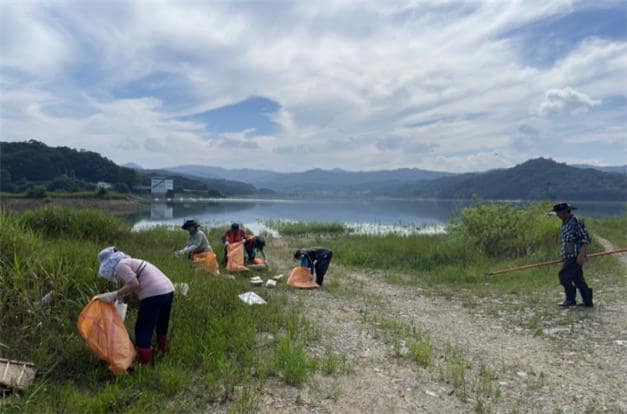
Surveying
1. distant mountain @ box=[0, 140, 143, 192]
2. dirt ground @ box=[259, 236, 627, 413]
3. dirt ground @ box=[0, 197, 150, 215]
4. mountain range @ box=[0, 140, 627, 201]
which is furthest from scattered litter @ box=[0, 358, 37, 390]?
distant mountain @ box=[0, 140, 143, 192]

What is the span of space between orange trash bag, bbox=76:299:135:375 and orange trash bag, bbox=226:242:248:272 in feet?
20.5

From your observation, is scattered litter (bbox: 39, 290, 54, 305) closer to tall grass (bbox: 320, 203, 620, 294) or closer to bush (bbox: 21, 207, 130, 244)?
bush (bbox: 21, 207, 130, 244)

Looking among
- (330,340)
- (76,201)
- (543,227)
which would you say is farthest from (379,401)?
(76,201)

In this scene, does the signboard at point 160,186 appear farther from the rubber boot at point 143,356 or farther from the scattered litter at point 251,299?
the rubber boot at point 143,356

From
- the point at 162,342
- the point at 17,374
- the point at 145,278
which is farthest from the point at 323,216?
the point at 17,374

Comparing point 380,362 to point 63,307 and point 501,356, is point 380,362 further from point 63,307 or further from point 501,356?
point 63,307

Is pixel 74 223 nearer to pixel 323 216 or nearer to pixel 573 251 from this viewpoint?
pixel 573 251

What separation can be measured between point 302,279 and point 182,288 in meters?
3.66

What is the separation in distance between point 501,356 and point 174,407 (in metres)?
4.46

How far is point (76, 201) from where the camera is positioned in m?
48.0

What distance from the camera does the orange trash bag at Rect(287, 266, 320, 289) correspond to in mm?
9594

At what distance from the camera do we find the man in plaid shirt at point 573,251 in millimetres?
7262

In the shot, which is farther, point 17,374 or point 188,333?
point 188,333

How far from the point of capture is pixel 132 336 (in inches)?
201
